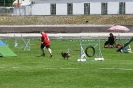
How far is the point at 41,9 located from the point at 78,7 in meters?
6.32

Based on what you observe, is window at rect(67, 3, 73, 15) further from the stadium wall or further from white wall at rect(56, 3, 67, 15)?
the stadium wall

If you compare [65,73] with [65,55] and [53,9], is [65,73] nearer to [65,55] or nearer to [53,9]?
[65,55]

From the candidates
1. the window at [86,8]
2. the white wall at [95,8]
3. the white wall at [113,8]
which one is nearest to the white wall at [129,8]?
the white wall at [113,8]

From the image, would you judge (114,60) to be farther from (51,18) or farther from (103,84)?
(51,18)

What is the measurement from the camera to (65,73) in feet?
86.4

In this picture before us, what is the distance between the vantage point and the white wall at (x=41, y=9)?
96.3m

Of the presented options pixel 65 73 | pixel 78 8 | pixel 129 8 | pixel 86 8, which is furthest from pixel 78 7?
pixel 65 73

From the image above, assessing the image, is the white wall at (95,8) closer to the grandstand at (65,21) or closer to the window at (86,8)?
the window at (86,8)

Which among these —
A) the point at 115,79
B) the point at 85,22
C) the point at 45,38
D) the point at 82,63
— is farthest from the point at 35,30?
the point at 115,79

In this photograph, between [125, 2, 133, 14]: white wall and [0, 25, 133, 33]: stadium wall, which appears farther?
[125, 2, 133, 14]: white wall

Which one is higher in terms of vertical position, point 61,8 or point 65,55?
point 61,8

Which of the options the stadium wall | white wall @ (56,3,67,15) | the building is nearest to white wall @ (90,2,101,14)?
the building

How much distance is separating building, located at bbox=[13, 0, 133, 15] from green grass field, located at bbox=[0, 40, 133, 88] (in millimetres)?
59881

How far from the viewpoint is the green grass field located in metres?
22.8
